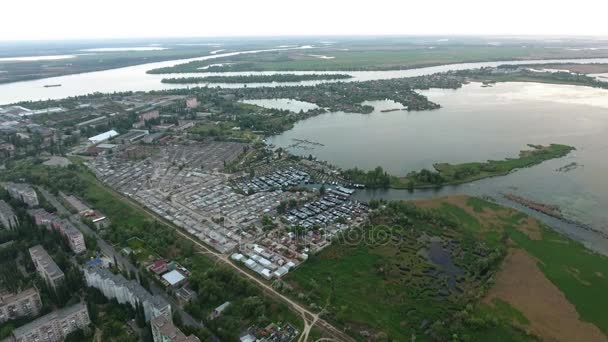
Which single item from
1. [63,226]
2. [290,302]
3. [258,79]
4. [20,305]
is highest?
[258,79]

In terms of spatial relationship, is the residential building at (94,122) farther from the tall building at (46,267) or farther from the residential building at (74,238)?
the tall building at (46,267)

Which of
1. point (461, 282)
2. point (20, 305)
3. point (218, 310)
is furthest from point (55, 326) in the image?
point (461, 282)

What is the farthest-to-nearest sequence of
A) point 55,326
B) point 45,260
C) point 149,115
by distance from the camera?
point 149,115, point 45,260, point 55,326

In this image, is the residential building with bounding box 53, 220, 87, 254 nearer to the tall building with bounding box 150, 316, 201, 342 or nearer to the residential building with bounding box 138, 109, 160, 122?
the tall building with bounding box 150, 316, 201, 342

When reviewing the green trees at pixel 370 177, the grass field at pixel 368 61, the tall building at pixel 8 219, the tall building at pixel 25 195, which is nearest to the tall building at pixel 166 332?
the tall building at pixel 8 219

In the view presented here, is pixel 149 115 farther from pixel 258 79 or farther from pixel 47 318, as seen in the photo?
pixel 47 318
